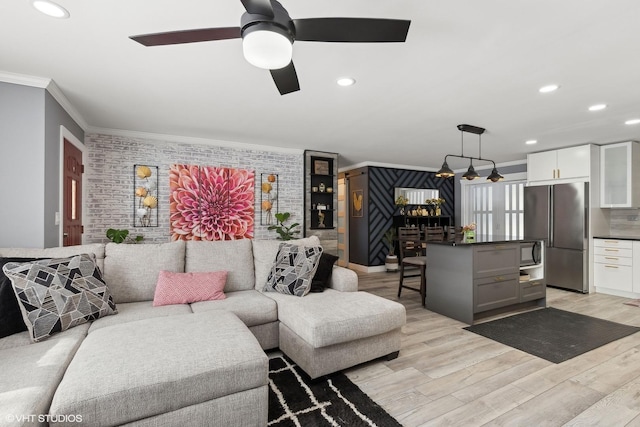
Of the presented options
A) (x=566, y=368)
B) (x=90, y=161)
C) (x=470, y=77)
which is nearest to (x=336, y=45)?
(x=470, y=77)

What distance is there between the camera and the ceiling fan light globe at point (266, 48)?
4.26 ft

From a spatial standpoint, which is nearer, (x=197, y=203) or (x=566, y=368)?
(x=566, y=368)

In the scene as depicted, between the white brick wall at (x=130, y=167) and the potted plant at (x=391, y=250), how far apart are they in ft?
→ 9.30

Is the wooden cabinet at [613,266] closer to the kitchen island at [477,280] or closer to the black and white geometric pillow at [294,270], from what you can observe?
the kitchen island at [477,280]

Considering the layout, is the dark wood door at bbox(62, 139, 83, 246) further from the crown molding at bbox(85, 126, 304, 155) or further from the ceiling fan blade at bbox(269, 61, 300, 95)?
the ceiling fan blade at bbox(269, 61, 300, 95)

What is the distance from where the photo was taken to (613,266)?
4.71 metres

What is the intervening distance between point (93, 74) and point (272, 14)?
2.22 metres

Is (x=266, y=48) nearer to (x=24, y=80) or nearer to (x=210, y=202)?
(x=24, y=80)

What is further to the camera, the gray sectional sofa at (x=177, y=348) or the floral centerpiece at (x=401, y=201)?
the floral centerpiece at (x=401, y=201)

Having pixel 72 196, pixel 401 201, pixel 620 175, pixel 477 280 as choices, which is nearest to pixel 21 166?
pixel 72 196

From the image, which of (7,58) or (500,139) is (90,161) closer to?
(7,58)

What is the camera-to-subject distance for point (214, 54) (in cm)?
227

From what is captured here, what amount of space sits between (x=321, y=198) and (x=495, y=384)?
13.9 ft

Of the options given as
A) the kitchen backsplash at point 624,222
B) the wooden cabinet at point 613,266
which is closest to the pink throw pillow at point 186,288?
the wooden cabinet at point 613,266
